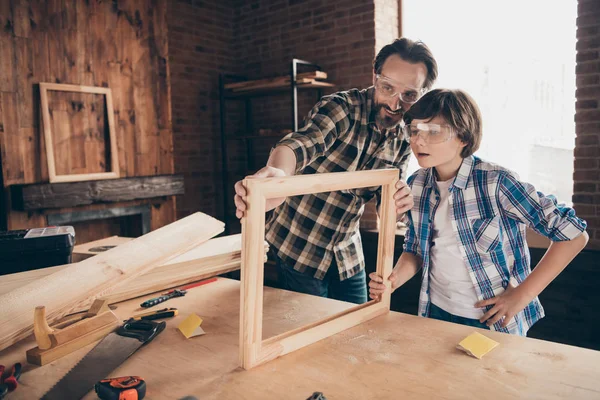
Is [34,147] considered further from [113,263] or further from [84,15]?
[113,263]

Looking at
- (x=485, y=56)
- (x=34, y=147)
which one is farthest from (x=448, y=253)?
(x=34, y=147)

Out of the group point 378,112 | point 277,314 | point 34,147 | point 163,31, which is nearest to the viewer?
point 277,314

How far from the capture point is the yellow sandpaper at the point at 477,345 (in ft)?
3.49

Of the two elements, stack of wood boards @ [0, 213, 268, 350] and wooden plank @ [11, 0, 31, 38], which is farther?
wooden plank @ [11, 0, 31, 38]

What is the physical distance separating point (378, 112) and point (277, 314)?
0.89 meters

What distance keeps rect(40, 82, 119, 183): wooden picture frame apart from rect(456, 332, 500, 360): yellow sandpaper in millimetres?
3440

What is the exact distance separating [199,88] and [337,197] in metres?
3.44

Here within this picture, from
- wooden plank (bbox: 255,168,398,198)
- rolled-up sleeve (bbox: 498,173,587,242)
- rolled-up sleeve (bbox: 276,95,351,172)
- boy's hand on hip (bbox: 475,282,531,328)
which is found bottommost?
boy's hand on hip (bbox: 475,282,531,328)

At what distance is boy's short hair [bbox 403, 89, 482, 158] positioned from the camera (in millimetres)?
1508

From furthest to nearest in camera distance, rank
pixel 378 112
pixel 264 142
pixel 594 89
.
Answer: pixel 264 142 → pixel 594 89 → pixel 378 112

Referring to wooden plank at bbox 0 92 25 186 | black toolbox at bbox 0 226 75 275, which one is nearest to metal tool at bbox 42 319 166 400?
black toolbox at bbox 0 226 75 275

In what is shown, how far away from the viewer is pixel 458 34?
405 centimetres

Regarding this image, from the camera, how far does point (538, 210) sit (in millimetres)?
1415

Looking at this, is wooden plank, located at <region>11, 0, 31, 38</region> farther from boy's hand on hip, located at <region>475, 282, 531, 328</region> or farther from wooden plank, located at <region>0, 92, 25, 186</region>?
boy's hand on hip, located at <region>475, 282, 531, 328</region>
